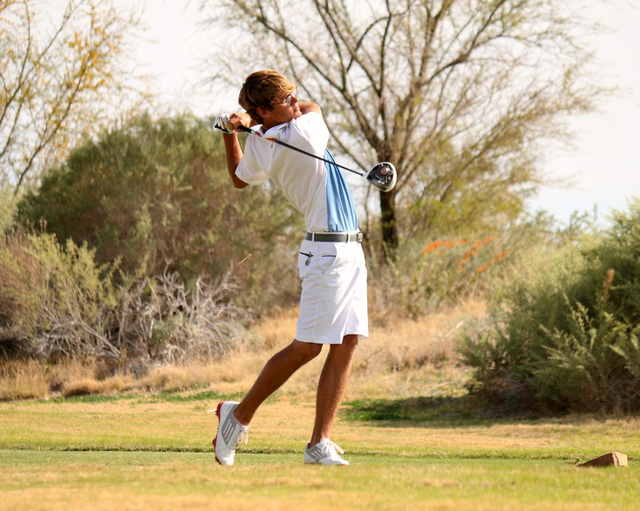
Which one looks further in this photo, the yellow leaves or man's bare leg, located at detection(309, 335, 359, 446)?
the yellow leaves

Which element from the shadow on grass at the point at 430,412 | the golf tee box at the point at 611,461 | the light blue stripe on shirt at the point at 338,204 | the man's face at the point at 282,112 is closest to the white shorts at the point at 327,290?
the light blue stripe on shirt at the point at 338,204

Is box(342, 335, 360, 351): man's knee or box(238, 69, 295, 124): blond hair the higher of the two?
box(238, 69, 295, 124): blond hair

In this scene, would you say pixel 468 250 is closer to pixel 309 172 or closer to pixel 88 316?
pixel 88 316

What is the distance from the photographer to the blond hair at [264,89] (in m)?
5.00

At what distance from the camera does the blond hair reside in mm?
5000

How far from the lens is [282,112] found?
201 inches

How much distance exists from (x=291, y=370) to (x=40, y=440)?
4.07 m

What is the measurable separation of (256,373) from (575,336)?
5224mm

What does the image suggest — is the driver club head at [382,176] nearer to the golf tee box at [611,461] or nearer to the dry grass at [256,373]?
the golf tee box at [611,461]

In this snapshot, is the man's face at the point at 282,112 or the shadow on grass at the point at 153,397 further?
the shadow on grass at the point at 153,397

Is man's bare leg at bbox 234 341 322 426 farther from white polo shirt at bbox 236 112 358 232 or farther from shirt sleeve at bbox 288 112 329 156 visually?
shirt sleeve at bbox 288 112 329 156

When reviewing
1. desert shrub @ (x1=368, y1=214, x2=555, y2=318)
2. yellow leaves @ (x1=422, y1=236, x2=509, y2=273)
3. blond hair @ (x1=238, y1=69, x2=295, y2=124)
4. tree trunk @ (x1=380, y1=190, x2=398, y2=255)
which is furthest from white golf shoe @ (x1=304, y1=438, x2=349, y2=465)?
tree trunk @ (x1=380, y1=190, x2=398, y2=255)

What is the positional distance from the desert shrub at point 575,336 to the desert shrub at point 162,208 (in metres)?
6.93

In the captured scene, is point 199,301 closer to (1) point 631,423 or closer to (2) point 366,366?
(2) point 366,366
